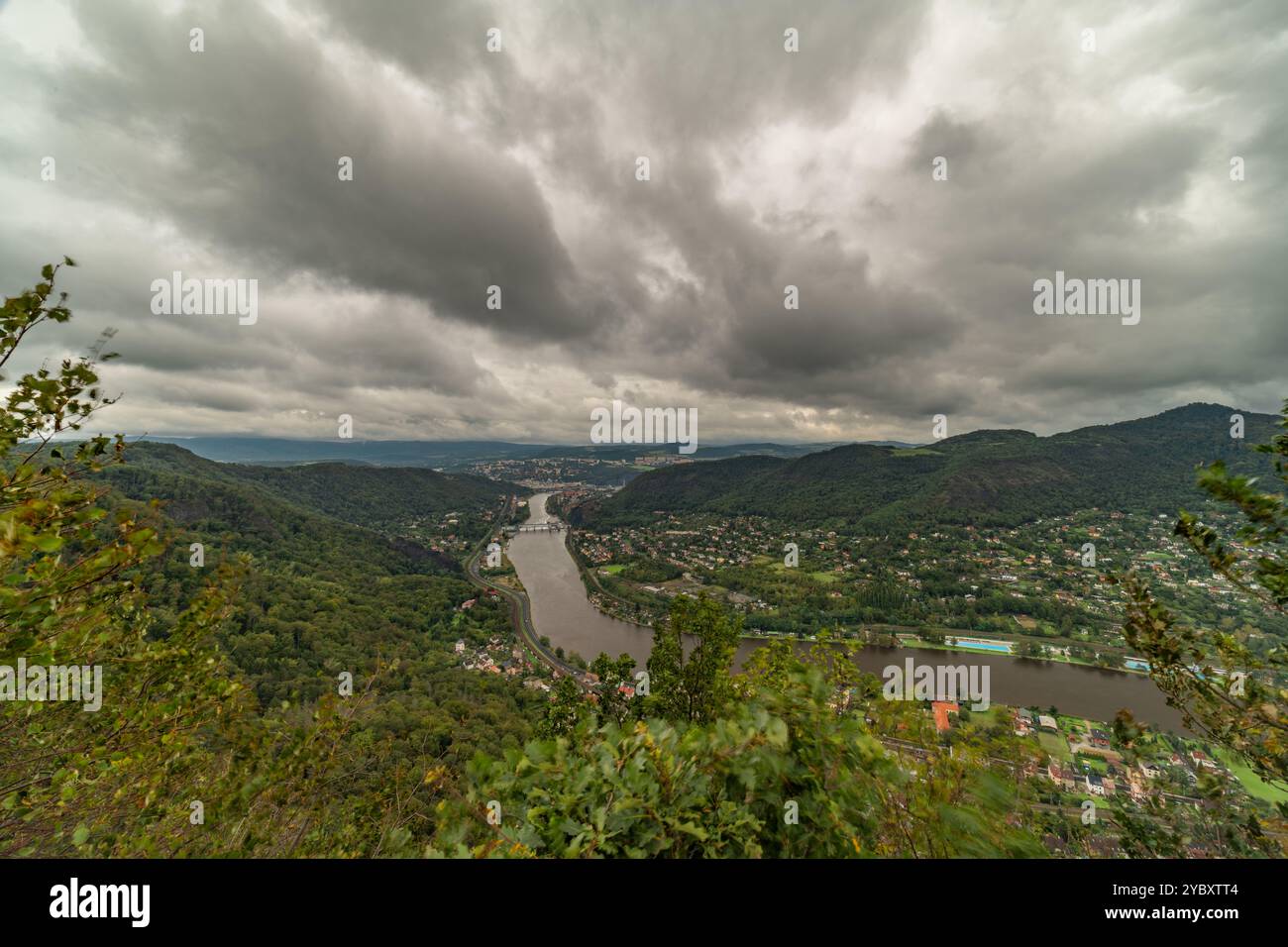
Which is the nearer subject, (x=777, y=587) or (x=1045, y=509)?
(x=777, y=587)

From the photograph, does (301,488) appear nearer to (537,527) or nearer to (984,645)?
(537,527)

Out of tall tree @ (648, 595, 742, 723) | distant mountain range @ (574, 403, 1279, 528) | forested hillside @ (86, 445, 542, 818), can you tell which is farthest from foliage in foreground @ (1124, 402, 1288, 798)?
distant mountain range @ (574, 403, 1279, 528)

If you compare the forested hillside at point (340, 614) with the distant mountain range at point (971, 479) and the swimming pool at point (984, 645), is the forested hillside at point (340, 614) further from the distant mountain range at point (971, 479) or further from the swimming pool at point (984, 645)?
the distant mountain range at point (971, 479)

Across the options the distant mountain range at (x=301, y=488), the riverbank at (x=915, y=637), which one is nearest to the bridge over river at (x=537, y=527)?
the distant mountain range at (x=301, y=488)

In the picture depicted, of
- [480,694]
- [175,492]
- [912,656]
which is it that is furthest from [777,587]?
[175,492]

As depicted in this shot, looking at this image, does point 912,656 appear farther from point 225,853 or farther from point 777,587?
point 225,853
